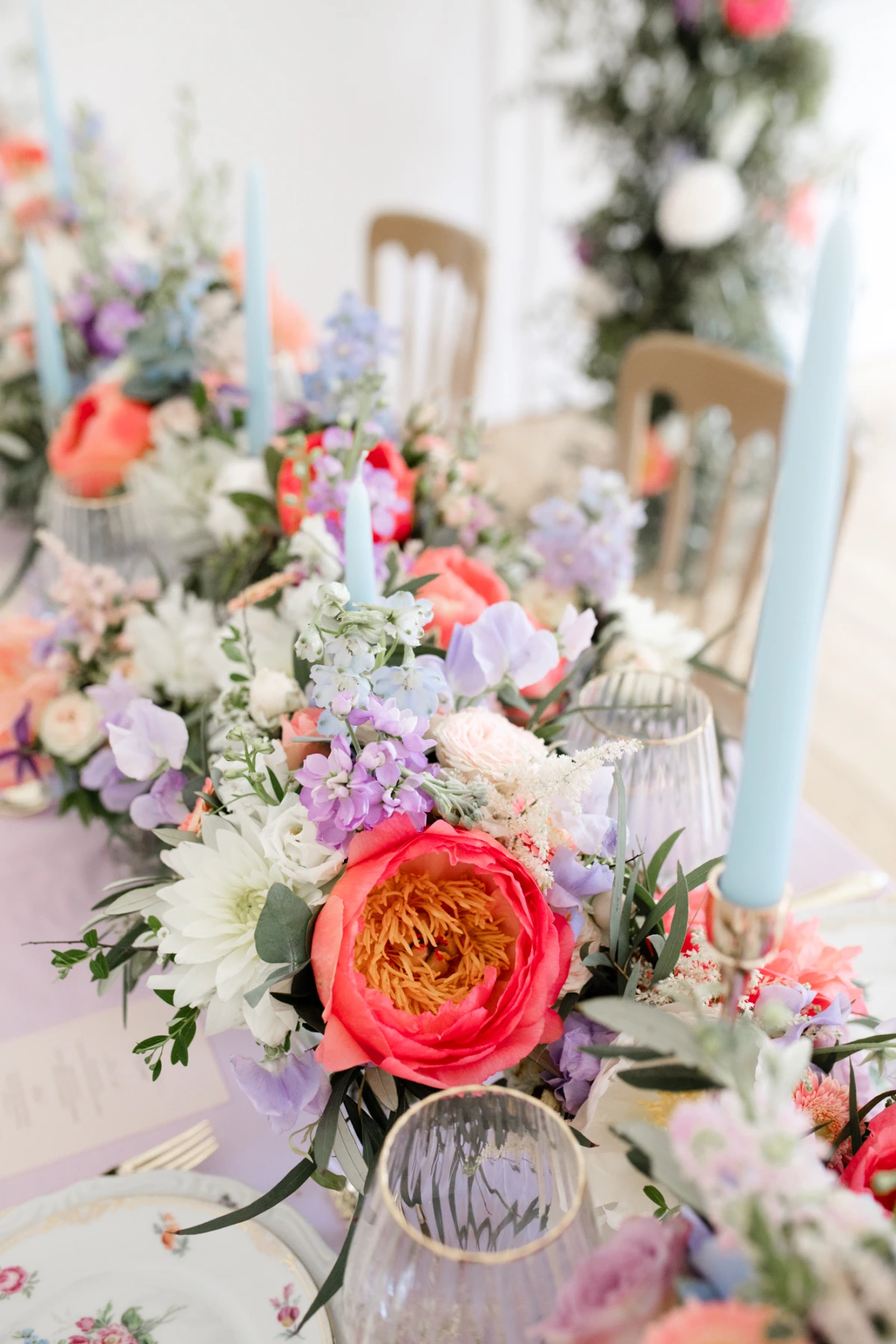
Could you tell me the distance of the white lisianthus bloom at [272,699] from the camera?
0.65m

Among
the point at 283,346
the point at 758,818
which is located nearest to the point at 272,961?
the point at 758,818

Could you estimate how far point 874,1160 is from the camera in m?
0.45

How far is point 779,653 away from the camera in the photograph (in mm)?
358

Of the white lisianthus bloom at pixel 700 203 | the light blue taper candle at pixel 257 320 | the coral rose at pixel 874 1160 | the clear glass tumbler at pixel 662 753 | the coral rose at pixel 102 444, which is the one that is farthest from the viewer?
the white lisianthus bloom at pixel 700 203

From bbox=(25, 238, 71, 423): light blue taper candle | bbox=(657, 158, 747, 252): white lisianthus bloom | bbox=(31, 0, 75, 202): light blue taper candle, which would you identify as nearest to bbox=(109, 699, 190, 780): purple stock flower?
bbox=(25, 238, 71, 423): light blue taper candle

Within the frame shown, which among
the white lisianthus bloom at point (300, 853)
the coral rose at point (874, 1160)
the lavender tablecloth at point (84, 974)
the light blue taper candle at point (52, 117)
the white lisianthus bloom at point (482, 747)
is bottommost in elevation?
the lavender tablecloth at point (84, 974)

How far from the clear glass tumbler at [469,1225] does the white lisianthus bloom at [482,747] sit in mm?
196

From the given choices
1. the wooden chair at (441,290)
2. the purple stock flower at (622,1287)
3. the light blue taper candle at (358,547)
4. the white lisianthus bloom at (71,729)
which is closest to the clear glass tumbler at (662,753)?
the light blue taper candle at (358,547)

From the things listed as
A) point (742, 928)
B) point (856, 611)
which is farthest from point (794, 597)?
point (856, 611)

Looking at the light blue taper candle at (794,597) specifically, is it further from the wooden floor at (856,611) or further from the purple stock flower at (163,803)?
the wooden floor at (856,611)

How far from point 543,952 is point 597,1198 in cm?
12

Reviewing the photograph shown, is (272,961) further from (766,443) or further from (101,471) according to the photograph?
(766,443)

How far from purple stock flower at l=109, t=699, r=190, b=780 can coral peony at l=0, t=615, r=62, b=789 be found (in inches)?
10.7

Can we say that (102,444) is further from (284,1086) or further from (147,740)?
(284,1086)
